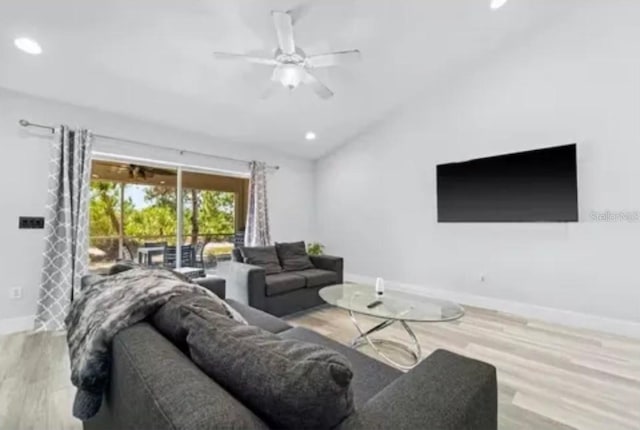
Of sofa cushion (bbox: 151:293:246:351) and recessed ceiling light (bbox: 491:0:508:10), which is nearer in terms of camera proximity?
sofa cushion (bbox: 151:293:246:351)

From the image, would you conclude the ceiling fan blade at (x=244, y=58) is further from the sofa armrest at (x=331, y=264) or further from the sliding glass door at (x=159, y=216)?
the sofa armrest at (x=331, y=264)

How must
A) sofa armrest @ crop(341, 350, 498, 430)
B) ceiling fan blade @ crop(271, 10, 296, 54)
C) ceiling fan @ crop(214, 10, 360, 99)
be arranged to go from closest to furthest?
sofa armrest @ crop(341, 350, 498, 430)
ceiling fan blade @ crop(271, 10, 296, 54)
ceiling fan @ crop(214, 10, 360, 99)

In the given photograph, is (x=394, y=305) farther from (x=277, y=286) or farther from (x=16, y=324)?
(x=16, y=324)

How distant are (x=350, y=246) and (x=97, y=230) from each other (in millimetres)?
3781

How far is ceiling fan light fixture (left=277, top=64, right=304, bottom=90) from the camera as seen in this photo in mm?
2766

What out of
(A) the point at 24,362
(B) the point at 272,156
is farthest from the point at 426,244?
(A) the point at 24,362

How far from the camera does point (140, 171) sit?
418 cm

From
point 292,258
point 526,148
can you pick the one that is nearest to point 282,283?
point 292,258

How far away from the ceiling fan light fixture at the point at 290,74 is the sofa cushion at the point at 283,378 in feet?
8.15

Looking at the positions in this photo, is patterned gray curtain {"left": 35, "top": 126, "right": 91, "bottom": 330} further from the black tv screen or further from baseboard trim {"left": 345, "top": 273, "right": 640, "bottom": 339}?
the black tv screen

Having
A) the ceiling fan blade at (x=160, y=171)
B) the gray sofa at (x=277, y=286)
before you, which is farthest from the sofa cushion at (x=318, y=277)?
the ceiling fan blade at (x=160, y=171)

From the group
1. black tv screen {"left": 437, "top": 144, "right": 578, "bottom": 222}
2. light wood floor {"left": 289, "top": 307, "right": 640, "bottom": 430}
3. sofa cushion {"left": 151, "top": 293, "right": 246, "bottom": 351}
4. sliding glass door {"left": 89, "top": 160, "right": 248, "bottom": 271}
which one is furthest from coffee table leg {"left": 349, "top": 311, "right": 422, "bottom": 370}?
sliding glass door {"left": 89, "top": 160, "right": 248, "bottom": 271}

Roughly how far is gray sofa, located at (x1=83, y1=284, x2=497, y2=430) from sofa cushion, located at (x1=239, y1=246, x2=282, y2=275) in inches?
99.3

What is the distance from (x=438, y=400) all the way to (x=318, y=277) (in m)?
2.97
